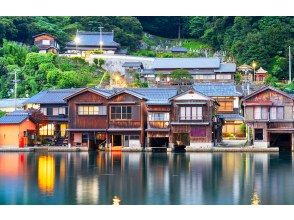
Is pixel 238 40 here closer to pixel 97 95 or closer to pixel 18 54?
pixel 18 54

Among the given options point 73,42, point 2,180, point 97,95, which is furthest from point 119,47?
point 2,180

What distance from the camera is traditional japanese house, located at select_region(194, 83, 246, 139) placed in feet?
136

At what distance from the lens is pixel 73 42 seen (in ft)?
213

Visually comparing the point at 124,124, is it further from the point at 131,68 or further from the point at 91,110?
the point at 131,68

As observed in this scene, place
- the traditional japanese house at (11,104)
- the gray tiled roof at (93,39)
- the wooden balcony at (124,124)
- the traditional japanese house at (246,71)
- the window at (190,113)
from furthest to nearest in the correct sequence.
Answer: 1. the gray tiled roof at (93,39)
2. the traditional japanese house at (246,71)
3. the traditional japanese house at (11,104)
4. the wooden balcony at (124,124)
5. the window at (190,113)

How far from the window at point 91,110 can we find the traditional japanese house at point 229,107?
8.73m

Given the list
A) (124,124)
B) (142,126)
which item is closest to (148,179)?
(142,126)

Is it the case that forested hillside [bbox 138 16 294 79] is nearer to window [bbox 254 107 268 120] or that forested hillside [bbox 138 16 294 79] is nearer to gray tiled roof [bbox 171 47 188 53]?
gray tiled roof [bbox 171 47 188 53]

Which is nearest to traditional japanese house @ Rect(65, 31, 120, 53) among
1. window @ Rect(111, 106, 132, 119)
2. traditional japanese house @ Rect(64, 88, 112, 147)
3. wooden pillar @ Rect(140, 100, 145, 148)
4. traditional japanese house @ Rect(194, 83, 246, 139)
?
traditional japanese house @ Rect(194, 83, 246, 139)

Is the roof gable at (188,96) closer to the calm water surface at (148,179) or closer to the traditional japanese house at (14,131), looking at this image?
the calm water surface at (148,179)

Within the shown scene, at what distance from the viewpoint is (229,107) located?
43.0 meters

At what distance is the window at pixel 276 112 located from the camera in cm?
3541

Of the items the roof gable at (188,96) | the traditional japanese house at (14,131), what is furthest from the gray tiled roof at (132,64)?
the roof gable at (188,96)

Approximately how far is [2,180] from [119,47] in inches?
1751
